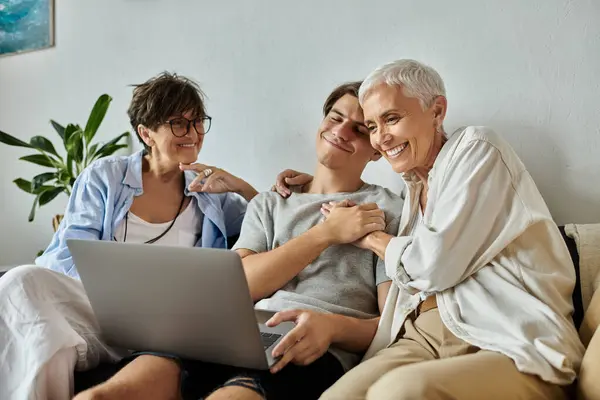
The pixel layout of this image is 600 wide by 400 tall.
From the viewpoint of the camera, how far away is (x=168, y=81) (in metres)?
1.98

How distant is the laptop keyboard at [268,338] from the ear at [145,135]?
34.9 inches

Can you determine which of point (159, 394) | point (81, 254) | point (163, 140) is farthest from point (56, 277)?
point (163, 140)

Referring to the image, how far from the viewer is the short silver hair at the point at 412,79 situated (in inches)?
56.8

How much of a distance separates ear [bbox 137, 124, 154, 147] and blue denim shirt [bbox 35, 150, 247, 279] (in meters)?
0.06

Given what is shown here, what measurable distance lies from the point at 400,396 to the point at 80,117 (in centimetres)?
228

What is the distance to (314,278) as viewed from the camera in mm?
1636

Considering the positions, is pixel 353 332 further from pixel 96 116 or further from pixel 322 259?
pixel 96 116

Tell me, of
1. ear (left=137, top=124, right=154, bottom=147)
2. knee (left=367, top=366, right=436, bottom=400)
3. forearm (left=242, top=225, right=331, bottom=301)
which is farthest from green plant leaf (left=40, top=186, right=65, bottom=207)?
knee (left=367, top=366, right=436, bottom=400)

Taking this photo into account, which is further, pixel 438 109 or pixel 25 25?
pixel 25 25

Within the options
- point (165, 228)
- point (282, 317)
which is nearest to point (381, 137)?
point (282, 317)

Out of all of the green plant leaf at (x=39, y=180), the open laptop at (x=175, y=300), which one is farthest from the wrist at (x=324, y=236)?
the green plant leaf at (x=39, y=180)

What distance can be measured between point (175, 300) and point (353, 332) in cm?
45

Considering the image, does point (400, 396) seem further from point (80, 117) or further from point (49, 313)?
point (80, 117)

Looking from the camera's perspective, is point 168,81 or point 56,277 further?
point 168,81
